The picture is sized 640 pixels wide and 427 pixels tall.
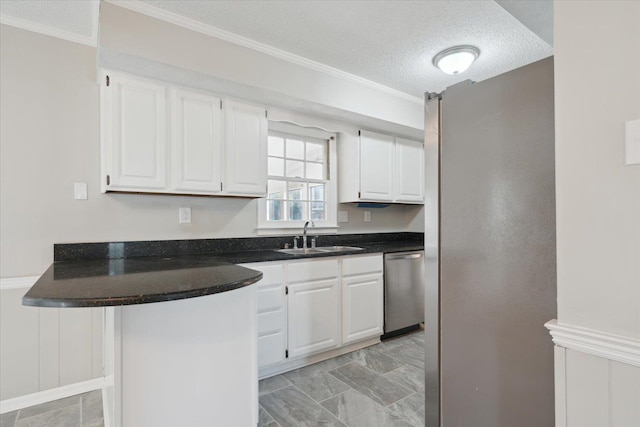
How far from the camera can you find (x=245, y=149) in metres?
2.57

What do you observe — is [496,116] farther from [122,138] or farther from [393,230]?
[393,230]

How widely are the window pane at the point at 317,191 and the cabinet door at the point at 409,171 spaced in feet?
2.81

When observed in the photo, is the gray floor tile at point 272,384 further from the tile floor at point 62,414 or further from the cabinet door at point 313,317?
the tile floor at point 62,414

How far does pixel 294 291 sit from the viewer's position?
8.26 ft

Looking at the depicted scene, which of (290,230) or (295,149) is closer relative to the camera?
(290,230)

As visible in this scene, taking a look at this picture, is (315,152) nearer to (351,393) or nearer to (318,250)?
(318,250)

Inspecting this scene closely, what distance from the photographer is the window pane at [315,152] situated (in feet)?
11.2

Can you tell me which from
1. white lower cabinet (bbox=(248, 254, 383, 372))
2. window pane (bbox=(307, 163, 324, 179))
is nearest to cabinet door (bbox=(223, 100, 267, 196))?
white lower cabinet (bbox=(248, 254, 383, 372))

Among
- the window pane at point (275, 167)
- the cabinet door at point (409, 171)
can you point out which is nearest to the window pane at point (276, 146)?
the window pane at point (275, 167)

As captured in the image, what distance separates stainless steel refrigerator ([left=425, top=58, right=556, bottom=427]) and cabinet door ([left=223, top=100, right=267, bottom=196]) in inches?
58.4

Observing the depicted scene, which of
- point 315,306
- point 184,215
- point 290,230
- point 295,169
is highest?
point 295,169

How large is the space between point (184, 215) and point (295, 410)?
5.32 ft

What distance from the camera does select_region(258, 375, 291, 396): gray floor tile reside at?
2.25m

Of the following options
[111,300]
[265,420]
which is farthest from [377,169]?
[111,300]
